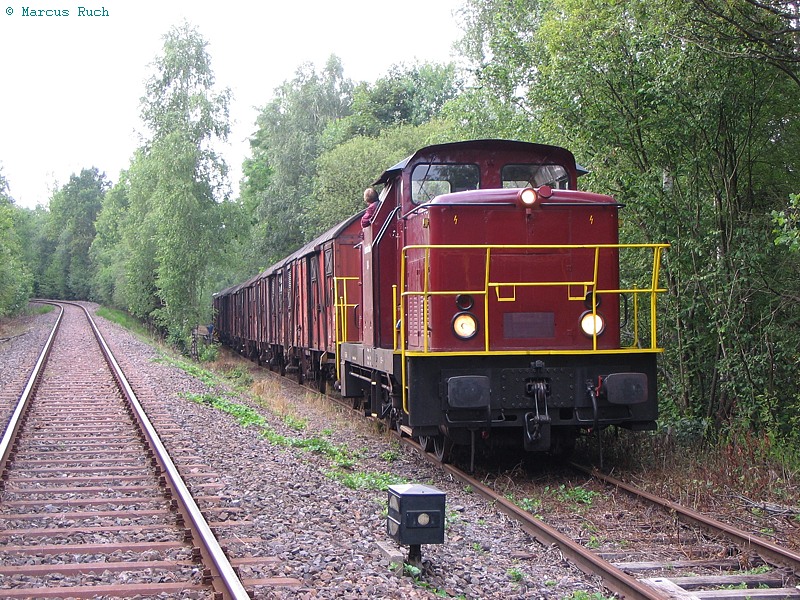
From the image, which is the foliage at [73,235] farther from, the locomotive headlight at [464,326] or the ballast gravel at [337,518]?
the locomotive headlight at [464,326]

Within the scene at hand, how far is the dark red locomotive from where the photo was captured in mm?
7570

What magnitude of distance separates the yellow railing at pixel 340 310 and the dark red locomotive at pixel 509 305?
2620 mm

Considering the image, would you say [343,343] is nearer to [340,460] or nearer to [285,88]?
[340,460]

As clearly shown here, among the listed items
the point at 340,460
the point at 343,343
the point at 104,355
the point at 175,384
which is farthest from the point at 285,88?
the point at 340,460

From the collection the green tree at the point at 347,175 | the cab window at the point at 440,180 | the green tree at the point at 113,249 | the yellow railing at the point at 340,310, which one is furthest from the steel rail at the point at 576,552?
the green tree at the point at 113,249

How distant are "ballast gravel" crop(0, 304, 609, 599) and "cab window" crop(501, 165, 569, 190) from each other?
3.12 meters

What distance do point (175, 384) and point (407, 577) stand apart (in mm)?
11938

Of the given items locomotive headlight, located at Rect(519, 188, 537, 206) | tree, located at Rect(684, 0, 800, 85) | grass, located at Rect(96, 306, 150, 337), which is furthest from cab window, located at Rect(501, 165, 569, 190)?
grass, located at Rect(96, 306, 150, 337)

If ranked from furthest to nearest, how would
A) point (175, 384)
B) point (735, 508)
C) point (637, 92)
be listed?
point (175, 384) → point (637, 92) → point (735, 508)

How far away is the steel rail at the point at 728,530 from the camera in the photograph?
521 centimetres

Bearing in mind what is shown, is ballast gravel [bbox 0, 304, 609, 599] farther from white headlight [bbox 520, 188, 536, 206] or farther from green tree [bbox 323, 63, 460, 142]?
green tree [bbox 323, 63, 460, 142]

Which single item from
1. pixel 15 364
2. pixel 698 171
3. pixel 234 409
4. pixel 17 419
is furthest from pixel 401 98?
pixel 17 419

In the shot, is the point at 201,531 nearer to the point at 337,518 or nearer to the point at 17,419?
the point at 337,518

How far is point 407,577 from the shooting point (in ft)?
16.1
